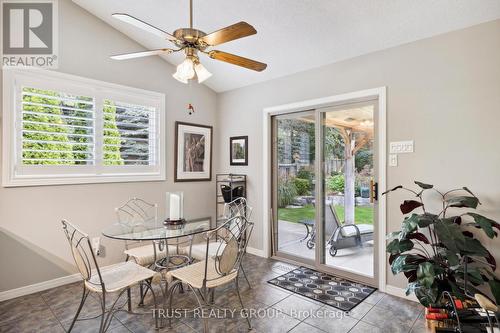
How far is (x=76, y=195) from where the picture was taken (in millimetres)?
3221

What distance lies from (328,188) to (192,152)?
7.02ft

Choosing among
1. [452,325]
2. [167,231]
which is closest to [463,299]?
[452,325]

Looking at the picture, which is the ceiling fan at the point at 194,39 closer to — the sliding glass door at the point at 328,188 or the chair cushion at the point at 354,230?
the sliding glass door at the point at 328,188

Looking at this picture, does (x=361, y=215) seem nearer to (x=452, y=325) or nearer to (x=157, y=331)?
(x=452, y=325)

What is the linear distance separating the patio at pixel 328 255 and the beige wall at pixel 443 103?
0.36 metres

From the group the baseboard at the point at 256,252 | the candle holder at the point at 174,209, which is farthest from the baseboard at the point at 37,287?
the baseboard at the point at 256,252

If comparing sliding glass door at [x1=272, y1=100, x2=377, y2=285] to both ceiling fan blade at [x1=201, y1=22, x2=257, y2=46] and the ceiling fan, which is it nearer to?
the ceiling fan

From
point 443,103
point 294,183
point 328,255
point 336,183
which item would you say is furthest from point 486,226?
point 294,183

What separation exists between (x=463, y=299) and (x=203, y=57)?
3.78 m

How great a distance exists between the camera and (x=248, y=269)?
361 cm

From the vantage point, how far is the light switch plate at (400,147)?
2795mm

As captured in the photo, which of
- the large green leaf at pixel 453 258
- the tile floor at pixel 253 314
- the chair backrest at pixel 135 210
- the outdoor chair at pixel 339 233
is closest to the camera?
the large green leaf at pixel 453 258

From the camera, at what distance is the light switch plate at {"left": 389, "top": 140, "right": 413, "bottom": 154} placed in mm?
2795

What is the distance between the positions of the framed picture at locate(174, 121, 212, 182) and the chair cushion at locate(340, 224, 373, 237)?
7.48ft
